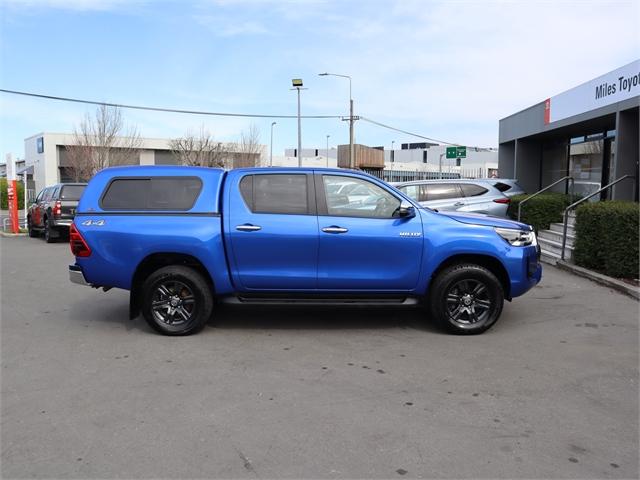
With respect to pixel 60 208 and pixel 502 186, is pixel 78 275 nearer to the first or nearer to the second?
pixel 502 186

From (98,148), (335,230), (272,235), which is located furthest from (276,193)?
(98,148)

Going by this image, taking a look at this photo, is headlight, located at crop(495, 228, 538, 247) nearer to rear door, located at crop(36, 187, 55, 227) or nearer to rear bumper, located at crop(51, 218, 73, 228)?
rear bumper, located at crop(51, 218, 73, 228)

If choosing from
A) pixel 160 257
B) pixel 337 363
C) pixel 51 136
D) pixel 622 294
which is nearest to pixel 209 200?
pixel 160 257

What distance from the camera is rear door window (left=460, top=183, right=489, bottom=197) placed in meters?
13.3

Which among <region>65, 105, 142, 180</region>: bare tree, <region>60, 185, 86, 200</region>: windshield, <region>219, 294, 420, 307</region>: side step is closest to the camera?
<region>219, 294, 420, 307</region>: side step

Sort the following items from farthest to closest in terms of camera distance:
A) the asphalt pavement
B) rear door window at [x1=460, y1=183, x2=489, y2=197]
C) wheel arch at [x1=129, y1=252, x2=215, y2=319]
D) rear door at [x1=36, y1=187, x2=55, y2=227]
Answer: rear door at [x1=36, y1=187, x2=55, y2=227], rear door window at [x1=460, y1=183, x2=489, y2=197], wheel arch at [x1=129, y1=252, x2=215, y2=319], the asphalt pavement

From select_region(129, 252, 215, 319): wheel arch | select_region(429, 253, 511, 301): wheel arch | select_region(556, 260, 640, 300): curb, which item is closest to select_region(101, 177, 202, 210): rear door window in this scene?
select_region(129, 252, 215, 319): wheel arch

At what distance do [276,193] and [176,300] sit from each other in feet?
5.31

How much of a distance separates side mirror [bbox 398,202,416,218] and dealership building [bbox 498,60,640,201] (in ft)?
27.9

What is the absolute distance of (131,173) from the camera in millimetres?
6207

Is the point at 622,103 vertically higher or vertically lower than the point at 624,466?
higher

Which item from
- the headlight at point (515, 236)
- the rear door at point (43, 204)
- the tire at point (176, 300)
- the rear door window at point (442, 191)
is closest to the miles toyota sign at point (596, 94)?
the rear door window at point (442, 191)

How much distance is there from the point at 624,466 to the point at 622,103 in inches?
444

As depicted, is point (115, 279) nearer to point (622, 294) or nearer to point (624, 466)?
point (624, 466)
